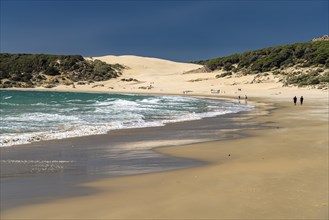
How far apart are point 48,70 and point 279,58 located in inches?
2012

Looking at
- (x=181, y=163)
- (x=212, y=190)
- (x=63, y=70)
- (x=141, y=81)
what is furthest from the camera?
(x=63, y=70)

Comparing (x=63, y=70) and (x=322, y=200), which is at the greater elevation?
(x=63, y=70)

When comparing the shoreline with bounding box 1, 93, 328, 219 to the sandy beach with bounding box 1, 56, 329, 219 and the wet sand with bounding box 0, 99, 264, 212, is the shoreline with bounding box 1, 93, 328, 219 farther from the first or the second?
the wet sand with bounding box 0, 99, 264, 212

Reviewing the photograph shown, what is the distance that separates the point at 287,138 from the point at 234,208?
25.4 ft

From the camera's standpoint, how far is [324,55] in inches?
2522

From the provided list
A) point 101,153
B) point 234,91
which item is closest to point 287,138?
point 101,153

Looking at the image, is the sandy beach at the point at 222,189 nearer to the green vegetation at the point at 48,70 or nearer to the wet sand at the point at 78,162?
the wet sand at the point at 78,162

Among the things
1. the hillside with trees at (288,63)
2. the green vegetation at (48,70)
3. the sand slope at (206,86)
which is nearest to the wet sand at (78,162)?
the sand slope at (206,86)

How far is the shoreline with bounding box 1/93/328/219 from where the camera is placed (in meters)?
5.25

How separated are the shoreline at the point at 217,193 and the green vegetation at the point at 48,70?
3180 inches

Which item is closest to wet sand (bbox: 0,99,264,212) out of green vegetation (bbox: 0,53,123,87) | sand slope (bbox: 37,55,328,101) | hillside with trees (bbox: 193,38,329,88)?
sand slope (bbox: 37,55,328,101)

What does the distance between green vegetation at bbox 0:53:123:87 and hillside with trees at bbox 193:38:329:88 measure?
26.9 metres

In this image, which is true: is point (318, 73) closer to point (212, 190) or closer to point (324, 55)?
point (324, 55)

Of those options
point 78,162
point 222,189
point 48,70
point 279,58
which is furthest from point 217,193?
point 48,70
